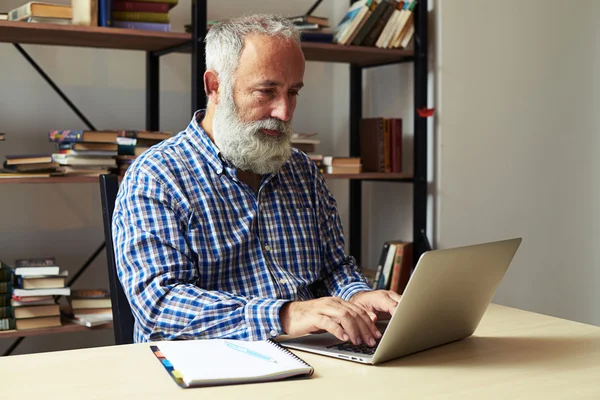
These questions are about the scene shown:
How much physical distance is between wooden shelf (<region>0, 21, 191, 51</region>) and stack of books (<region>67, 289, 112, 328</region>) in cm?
86

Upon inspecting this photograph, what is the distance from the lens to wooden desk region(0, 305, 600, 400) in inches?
40.7

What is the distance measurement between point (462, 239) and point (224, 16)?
4.35ft

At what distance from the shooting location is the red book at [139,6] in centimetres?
243

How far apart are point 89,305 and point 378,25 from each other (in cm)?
147

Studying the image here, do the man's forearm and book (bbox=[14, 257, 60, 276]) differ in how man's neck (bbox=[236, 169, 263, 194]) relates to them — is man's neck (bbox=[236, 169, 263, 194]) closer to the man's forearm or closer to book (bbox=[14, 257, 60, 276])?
the man's forearm

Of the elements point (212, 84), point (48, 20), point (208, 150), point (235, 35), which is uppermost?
point (48, 20)

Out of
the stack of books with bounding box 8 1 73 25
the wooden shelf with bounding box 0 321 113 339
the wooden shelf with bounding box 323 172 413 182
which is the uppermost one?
the stack of books with bounding box 8 1 73 25

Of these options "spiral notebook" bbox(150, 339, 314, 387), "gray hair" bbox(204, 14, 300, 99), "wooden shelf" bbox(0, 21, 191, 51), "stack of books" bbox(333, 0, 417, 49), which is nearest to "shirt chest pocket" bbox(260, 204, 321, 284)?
"gray hair" bbox(204, 14, 300, 99)

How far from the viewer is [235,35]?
1.70 meters

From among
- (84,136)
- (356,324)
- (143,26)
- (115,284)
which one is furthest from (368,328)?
(143,26)

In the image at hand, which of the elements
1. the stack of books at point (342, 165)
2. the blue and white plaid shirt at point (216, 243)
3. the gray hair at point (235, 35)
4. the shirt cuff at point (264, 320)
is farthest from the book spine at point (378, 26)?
the shirt cuff at point (264, 320)

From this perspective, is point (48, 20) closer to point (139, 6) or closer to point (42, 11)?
point (42, 11)

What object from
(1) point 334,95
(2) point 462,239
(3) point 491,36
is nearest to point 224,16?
(1) point 334,95

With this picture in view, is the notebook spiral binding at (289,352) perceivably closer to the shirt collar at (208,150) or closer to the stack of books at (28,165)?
the shirt collar at (208,150)
